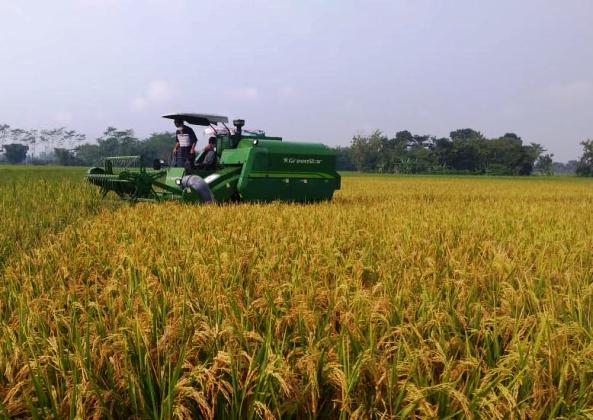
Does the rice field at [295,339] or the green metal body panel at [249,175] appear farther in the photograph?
the green metal body panel at [249,175]

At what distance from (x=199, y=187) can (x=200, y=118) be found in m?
1.87

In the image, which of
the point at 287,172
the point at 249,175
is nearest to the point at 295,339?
the point at 249,175

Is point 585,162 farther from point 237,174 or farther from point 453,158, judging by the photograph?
point 237,174

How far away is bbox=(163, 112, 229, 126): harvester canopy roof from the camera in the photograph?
31.1 feet

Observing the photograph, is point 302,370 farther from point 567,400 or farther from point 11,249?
point 11,249

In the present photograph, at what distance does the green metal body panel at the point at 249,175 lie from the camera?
358 inches

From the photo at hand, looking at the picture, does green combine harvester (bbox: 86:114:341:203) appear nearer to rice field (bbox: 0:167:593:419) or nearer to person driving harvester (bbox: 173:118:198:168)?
person driving harvester (bbox: 173:118:198:168)

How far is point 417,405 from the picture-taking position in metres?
1.69

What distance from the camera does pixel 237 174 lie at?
947 centimetres

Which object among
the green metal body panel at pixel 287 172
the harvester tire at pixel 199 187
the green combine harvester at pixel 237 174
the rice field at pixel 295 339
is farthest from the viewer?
the green metal body panel at pixel 287 172

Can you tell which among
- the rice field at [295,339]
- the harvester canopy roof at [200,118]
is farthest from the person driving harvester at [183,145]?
the rice field at [295,339]

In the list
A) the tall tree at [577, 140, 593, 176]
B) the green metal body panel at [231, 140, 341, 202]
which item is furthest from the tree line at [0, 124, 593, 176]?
the green metal body panel at [231, 140, 341, 202]

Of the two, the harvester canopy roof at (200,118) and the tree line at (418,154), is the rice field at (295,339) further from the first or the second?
the tree line at (418,154)

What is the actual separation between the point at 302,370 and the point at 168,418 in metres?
0.55
